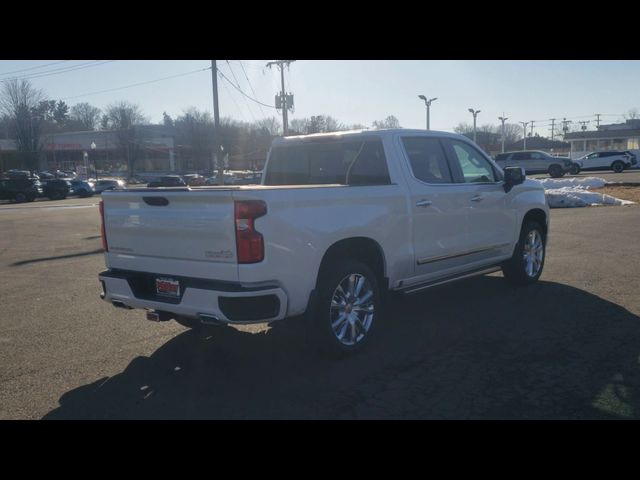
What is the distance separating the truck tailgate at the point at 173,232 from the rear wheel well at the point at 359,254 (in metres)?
0.96

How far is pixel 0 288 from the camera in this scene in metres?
8.84

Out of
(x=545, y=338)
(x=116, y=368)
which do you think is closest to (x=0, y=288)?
(x=116, y=368)

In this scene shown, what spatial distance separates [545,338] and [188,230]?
3.52 metres

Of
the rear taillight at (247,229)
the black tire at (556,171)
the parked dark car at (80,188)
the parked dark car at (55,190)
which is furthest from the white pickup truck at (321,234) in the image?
the parked dark car at (80,188)

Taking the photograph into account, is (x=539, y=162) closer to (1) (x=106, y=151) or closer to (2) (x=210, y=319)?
(2) (x=210, y=319)

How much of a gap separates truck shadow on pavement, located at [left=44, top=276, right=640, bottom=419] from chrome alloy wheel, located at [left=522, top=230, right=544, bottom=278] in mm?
1253

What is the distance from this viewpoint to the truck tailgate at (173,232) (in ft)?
14.7

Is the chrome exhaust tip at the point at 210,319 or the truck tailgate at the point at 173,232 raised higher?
the truck tailgate at the point at 173,232

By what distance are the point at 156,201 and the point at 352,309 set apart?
1.98 m

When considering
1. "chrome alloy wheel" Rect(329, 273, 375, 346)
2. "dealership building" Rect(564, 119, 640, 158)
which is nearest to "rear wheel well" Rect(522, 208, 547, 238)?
"chrome alloy wheel" Rect(329, 273, 375, 346)

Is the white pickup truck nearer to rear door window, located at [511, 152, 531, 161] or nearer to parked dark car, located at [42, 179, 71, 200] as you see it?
rear door window, located at [511, 152, 531, 161]

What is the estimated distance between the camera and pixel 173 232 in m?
4.80

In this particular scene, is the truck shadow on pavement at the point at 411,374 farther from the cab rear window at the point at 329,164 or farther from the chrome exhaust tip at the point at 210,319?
the cab rear window at the point at 329,164
